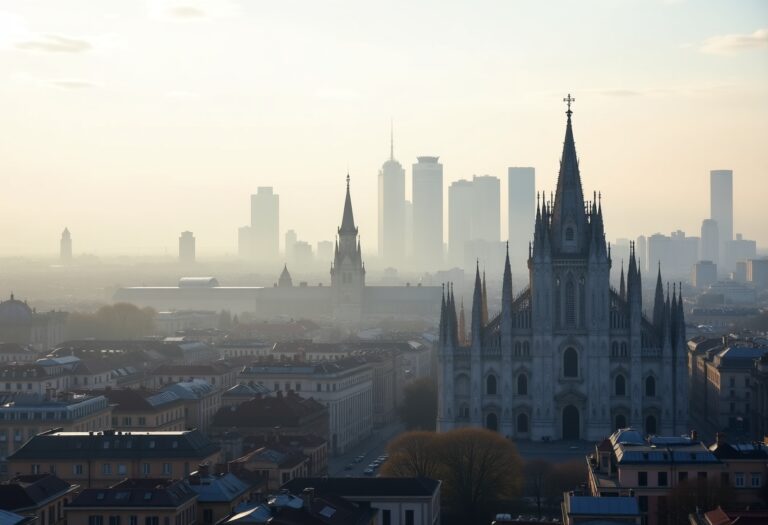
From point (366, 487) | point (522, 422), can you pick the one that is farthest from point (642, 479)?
point (522, 422)

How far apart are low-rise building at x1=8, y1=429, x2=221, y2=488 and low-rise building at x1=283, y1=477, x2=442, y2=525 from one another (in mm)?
10163

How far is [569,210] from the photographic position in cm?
A: 12156

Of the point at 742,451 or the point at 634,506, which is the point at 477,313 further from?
the point at 634,506

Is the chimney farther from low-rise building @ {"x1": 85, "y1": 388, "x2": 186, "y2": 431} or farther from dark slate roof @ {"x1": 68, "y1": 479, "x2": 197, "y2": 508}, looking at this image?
low-rise building @ {"x1": 85, "y1": 388, "x2": 186, "y2": 431}

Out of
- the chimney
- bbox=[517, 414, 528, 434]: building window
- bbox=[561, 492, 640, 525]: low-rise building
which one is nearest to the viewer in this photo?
bbox=[561, 492, 640, 525]: low-rise building

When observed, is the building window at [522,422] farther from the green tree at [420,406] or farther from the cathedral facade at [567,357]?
the green tree at [420,406]

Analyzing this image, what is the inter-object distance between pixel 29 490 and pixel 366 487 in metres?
15.1

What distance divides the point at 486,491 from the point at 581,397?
31234mm

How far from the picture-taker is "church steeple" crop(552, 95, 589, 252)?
121000 mm

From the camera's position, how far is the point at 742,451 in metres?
78.1

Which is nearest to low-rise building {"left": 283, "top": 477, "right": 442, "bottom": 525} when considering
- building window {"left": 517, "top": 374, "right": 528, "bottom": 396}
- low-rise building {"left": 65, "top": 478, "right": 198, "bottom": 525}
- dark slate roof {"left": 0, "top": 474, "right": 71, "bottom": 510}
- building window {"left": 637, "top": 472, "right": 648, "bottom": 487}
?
low-rise building {"left": 65, "top": 478, "right": 198, "bottom": 525}

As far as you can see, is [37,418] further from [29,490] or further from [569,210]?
[569,210]

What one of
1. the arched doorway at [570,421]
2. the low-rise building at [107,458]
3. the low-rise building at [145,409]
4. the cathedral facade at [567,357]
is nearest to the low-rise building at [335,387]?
the cathedral facade at [567,357]

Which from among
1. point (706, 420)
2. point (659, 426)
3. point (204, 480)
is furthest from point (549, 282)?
point (204, 480)
